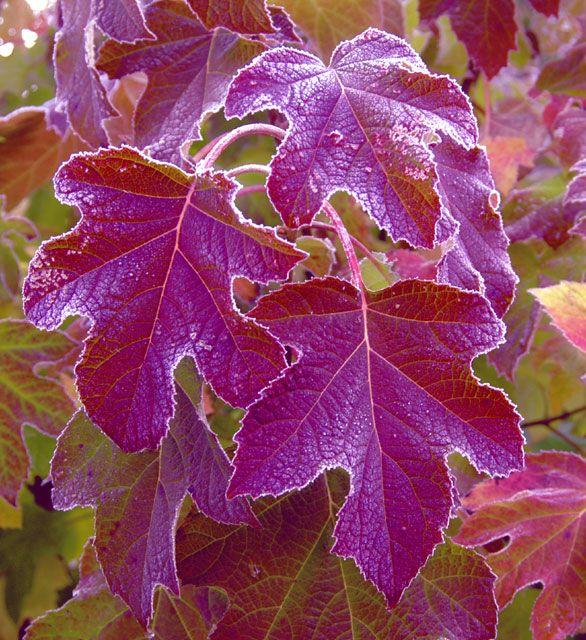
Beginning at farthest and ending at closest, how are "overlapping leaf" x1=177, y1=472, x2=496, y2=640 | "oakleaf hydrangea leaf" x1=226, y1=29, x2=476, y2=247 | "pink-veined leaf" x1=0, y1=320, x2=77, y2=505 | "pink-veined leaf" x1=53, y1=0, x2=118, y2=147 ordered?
"pink-veined leaf" x1=0, y1=320, x2=77, y2=505 → "pink-veined leaf" x1=53, y1=0, x2=118, y2=147 → "overlapping leaf" x1=177, y1=472, x2=496, y2=640 → "oakleaf hydrangea leaf" x1=226, y1=29, x2=476, y2=247

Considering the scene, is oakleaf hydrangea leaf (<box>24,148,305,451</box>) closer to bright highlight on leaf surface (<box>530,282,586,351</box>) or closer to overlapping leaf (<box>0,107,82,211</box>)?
bright highlight on leaf surface (<box>530,282,586,351</box>)

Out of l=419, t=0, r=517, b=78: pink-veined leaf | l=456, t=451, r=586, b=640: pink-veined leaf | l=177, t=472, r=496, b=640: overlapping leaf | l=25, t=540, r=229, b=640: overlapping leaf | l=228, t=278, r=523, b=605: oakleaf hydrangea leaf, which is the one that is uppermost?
l=419, t=0, r=517, b=78: pink-veined leaf

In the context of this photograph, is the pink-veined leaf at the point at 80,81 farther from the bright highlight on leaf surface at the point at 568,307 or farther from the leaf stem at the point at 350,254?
the bright highlight on leaf surface at the point at 568,307

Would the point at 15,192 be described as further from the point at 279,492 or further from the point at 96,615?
the point at 279,492

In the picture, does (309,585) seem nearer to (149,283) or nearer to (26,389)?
(149,283)

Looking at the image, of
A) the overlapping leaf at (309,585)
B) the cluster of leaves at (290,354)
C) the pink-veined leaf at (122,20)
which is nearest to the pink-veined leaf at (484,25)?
the cluster of leaves at (290,354)

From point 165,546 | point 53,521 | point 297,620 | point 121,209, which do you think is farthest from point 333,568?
point 53,521

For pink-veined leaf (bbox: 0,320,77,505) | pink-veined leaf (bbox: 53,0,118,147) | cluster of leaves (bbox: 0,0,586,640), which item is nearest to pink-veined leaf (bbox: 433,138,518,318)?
cluster of leaves (bbox: 0,0,586,640)
